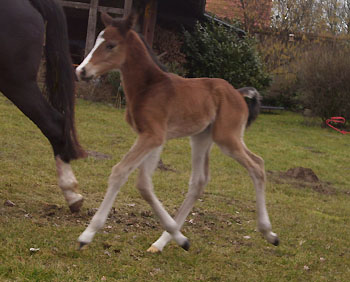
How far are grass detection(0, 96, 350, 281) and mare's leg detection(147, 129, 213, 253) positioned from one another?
12cm

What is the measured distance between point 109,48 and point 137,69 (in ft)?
0.90

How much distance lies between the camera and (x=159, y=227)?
4.92m

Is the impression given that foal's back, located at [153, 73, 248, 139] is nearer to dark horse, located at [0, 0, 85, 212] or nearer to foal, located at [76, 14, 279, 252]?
foal, located at [76, 14, 279, 252]

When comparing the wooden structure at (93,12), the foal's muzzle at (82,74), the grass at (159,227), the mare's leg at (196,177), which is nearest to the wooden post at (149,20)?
the wooden structure at (93,12)

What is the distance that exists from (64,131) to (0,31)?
0.98 metres

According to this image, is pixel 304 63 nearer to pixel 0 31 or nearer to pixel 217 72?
pixel 217 72

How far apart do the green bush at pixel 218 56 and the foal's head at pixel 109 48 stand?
1447 centimetres

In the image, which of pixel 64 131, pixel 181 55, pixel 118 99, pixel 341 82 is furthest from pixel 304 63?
pixel 64 131

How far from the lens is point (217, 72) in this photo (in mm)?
18109

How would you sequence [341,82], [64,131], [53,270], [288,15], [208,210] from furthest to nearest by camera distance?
[288,15] < [341,82] < [208,210] < [64,131] < [53,270]

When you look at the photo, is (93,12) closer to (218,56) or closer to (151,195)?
(218,56)

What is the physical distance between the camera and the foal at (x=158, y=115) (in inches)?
135

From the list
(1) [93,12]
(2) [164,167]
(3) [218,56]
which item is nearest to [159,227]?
(2) [164,167]

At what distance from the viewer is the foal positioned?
11.3 feet
